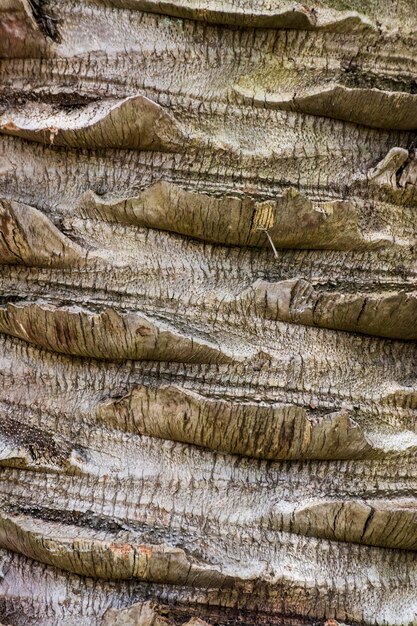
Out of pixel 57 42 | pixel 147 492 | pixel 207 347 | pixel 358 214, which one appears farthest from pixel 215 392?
pixel 57 42

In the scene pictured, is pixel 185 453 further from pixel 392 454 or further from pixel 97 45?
pixel 97 45

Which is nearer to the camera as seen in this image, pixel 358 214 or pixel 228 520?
pixel 228 520

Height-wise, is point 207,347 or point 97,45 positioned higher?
point 97,45

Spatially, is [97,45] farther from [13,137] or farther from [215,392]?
[215,392]

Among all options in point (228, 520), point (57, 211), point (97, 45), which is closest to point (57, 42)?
point (97, 45)

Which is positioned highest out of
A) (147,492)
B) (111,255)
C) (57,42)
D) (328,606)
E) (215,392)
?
(57,42)

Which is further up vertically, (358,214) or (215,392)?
(358,214)
